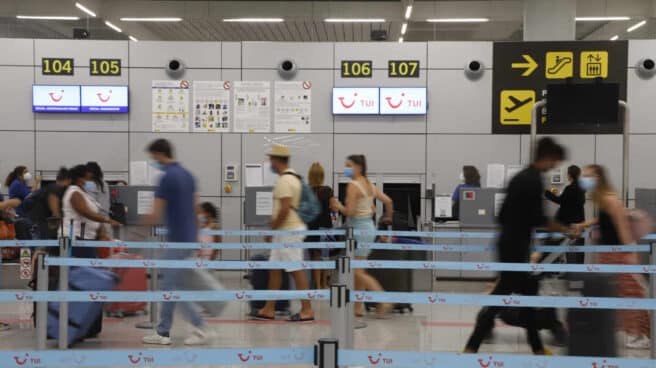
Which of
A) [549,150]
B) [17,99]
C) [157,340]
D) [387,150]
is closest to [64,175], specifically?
[157,340]

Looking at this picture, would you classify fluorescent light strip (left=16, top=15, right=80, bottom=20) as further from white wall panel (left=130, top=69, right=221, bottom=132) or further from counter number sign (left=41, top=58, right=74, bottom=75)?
white wall panel (left=130, top=69, right=221, bottom=132)

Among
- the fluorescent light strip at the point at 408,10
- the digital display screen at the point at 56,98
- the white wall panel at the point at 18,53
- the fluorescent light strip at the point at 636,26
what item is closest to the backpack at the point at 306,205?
the digital display screen at the point at 56,98

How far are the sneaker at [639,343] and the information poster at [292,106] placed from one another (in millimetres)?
6591

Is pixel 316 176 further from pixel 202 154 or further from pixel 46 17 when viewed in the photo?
pixel 46 17

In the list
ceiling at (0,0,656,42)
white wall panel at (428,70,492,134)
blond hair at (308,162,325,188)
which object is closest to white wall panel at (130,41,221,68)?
white wall panel at (428,70,492,134)

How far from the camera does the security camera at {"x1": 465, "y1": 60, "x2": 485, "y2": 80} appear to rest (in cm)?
1105

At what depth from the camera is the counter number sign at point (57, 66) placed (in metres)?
11.2

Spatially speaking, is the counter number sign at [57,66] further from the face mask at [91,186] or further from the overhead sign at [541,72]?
the overhead sign at [541,72]

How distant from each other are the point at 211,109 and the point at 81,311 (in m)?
5.94

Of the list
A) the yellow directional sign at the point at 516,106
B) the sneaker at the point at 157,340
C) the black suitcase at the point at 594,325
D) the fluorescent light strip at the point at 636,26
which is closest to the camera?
the black suitcase at the point at 594,325

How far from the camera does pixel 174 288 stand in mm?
5152

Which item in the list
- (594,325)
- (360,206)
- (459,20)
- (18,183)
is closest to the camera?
(594,325)

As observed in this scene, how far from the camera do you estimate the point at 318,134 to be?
11242 mm

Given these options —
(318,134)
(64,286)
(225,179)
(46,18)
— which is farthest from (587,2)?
(64,286)
